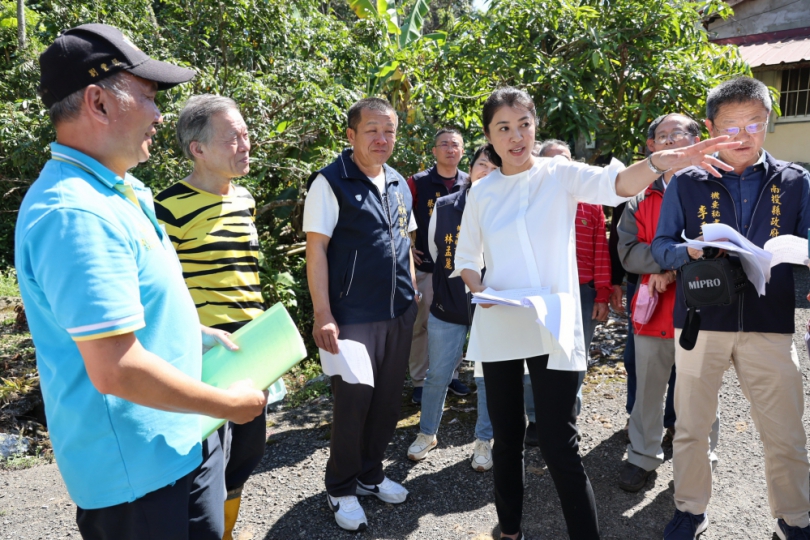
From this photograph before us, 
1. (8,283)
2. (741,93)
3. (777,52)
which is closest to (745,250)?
(741,93)

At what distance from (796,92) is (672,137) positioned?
11.0 m

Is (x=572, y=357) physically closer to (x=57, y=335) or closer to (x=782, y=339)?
(x=782, y=339)

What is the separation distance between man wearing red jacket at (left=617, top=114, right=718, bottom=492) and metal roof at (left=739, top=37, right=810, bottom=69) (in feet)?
30.8

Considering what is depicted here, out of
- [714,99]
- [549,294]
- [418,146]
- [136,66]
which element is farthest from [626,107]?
[136,66]

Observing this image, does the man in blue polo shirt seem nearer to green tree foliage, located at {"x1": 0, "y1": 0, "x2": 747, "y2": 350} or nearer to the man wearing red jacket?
the man wearing red jacket

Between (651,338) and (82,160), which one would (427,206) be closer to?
(651,338)

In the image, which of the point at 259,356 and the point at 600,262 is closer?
the point at 259,356

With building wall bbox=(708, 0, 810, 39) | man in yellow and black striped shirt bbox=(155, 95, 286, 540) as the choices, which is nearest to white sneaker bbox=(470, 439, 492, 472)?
man in yellow and black striped shirt bbox=(155, 95, 286, 540)

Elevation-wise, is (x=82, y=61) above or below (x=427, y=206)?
above

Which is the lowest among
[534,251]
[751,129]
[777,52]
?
[534,251]

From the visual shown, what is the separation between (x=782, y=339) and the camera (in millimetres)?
2822

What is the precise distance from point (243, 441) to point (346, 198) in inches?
55.1

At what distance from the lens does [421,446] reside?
4.07 metres

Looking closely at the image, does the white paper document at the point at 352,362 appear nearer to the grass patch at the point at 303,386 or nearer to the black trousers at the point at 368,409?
the black trousers at the point at 368,409
